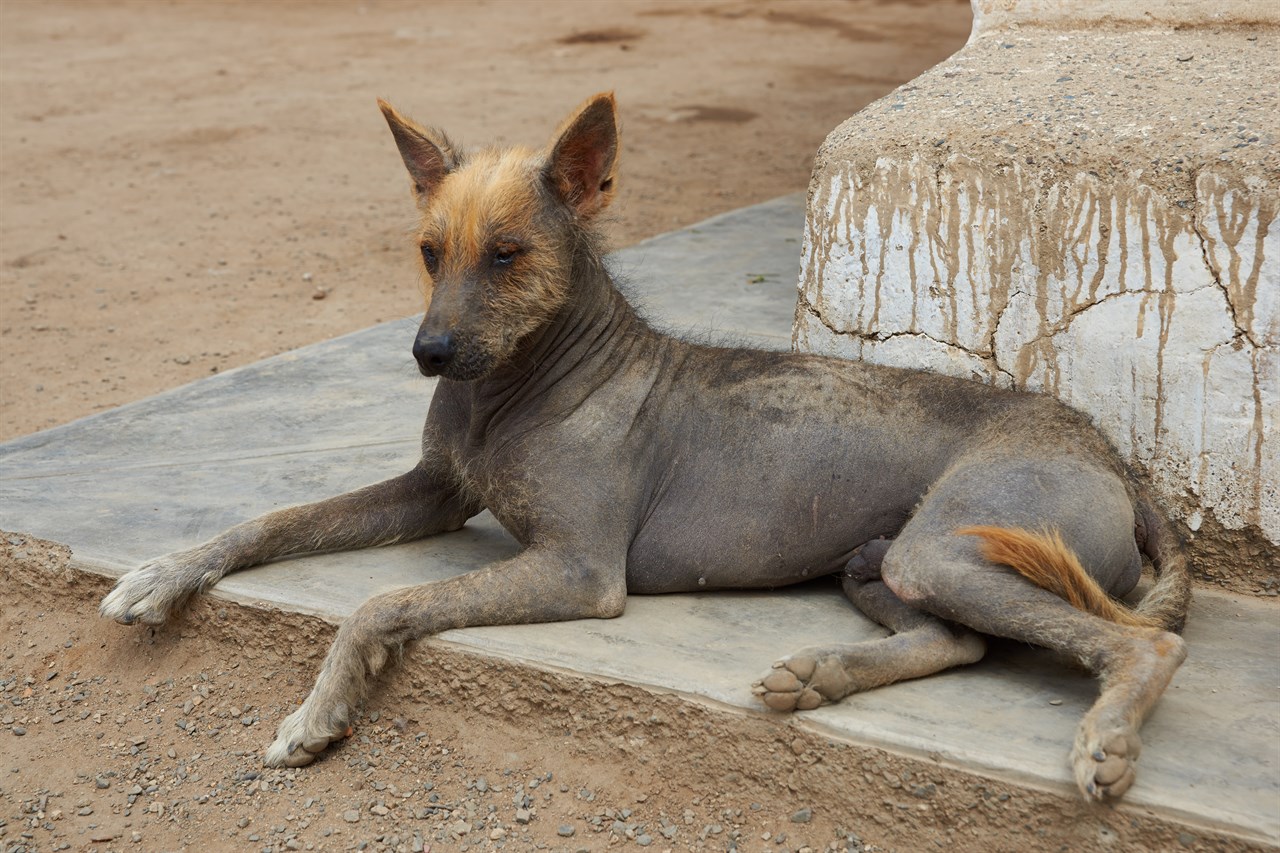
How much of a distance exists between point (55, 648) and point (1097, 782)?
10.3 ft

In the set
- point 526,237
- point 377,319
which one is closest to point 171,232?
point 377,319

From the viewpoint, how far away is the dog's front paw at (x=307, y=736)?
369cm

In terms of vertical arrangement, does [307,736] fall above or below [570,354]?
below

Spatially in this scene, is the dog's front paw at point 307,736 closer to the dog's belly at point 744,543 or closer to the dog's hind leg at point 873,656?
the dog's belly at point 744,543

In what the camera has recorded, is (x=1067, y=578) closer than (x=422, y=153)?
Yes

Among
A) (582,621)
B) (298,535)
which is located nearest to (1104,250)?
(582,621)

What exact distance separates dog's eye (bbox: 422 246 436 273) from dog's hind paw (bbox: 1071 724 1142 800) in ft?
7.24

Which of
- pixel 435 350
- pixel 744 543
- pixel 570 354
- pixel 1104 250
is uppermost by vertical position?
pixel 1104 250

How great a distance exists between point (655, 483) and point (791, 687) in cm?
98

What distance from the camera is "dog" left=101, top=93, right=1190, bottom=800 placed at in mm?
3625

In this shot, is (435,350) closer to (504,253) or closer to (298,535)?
(504,253)

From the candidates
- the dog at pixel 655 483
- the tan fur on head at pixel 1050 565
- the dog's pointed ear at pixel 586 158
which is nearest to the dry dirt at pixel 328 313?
the dog at pixel 655 483

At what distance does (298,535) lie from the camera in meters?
4.31

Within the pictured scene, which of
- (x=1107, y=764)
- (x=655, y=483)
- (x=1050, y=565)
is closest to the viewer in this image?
(x=1107, y=764)
